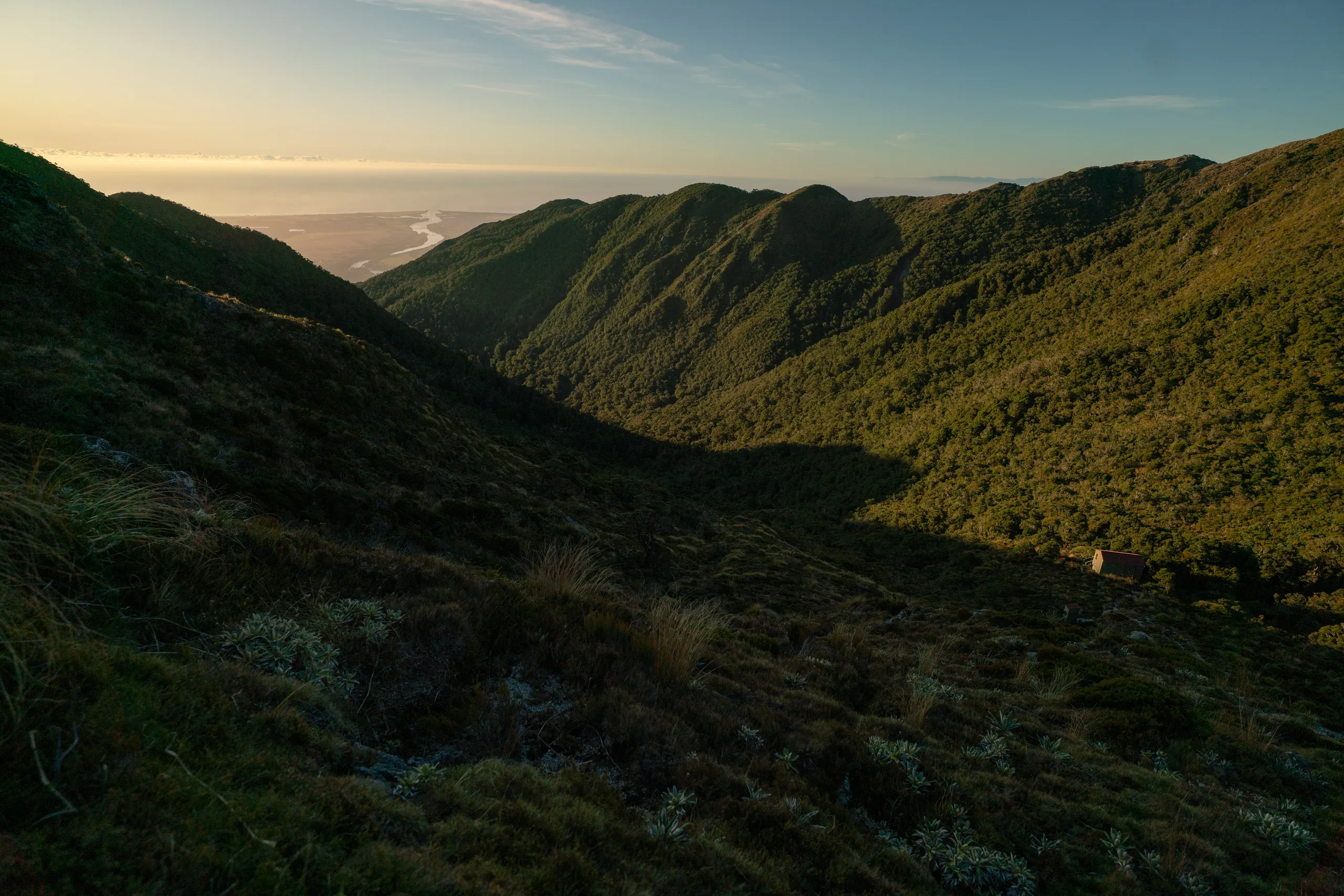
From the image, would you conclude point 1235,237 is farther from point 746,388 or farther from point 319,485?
point 319,485

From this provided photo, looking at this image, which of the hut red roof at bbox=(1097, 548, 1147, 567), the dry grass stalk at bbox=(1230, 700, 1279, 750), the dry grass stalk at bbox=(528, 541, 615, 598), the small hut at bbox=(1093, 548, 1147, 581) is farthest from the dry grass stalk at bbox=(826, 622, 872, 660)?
the hut red roof at bbox=(1097, 548, 1147, 567)

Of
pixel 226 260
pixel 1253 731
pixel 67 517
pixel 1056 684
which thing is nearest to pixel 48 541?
pixel 67 517

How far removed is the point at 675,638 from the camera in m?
7.41

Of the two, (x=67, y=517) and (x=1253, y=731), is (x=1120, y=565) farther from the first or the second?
(x=67, y=517)

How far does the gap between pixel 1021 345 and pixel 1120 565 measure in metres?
51.4

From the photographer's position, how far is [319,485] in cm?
1608

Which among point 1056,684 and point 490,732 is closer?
point 490,732

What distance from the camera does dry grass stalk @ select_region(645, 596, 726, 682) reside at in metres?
6.92

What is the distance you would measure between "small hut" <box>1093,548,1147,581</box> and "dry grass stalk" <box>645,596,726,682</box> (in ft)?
148

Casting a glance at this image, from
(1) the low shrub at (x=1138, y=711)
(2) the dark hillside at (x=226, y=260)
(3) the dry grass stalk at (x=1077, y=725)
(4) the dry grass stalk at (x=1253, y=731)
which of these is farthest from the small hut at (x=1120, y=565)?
(2) the dark hillside at (x=226, y=260)

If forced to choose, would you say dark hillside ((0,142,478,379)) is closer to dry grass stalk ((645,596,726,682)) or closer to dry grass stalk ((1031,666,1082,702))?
dry grass stalk ((645,596,726,682))

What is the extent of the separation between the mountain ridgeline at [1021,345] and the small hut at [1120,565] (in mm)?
1554

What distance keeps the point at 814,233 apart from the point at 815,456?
99.9 m

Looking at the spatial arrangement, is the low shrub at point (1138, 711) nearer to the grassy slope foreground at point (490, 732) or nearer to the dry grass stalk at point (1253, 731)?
the grassy slope foreground at point (490, 732)
